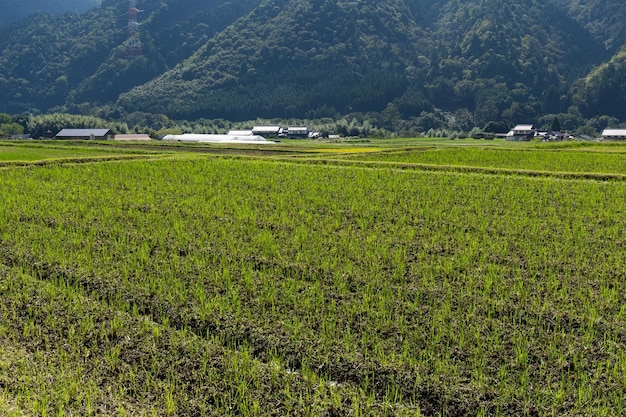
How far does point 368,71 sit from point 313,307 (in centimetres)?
16955

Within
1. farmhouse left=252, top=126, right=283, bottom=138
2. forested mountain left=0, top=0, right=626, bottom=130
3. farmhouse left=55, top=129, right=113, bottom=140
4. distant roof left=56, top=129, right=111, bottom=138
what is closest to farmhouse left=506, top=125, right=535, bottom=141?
forested mountain left=0, top=0, right=626, bottom=130

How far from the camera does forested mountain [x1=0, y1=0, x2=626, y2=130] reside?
13650cm

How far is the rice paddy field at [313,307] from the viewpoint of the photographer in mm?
5309

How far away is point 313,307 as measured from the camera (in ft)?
23.7

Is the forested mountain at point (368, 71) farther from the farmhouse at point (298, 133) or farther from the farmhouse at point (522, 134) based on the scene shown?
the farmhouse at point (522, 134)

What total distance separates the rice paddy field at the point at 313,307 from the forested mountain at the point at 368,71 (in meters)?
117

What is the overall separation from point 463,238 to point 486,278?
8.71 feet

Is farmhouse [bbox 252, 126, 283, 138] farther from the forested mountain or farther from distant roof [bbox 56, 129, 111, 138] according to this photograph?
distant roof [bbox 56, 129, 111, 138]

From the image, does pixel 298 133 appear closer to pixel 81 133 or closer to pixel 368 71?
pixel 81 133

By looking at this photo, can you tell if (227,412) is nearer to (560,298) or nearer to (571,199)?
(560,298)

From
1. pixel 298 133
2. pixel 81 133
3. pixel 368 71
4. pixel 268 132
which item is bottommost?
pixel 81 133

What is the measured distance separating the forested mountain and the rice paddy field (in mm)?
116658

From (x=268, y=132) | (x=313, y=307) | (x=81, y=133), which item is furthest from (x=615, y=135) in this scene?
(x=313, y=307)

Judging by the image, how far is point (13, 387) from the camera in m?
5.52
